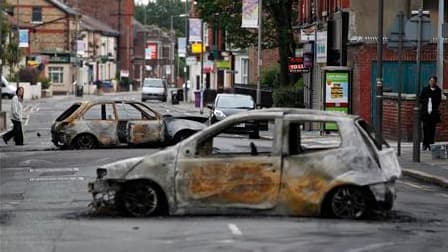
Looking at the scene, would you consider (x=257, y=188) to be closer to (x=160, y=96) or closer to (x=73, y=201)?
(x=73, y=201)

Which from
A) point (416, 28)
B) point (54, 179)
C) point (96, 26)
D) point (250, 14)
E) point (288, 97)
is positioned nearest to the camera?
point (54, 179)

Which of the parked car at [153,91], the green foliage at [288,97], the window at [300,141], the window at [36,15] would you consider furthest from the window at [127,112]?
the window at [36,15]

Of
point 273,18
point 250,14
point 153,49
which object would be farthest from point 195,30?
point 153,49

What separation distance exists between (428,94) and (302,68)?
15.9 m

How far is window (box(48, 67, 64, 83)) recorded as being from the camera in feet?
354

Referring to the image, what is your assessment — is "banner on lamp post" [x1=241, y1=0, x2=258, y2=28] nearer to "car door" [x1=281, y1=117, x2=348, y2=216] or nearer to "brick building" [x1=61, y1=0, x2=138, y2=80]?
"car door" [x1=281, y1=117, x2=348, y2=216]

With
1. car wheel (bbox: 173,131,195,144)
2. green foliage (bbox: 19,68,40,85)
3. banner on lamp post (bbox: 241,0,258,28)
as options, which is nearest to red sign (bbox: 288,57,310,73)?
banner on lamp post (bbox: 241,0,258,28)

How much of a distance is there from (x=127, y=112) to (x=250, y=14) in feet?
51.9

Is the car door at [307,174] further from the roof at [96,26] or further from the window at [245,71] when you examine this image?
the roof at [96,26]

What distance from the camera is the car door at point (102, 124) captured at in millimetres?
27406

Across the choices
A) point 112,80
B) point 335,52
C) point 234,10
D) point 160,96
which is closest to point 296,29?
point 234,10

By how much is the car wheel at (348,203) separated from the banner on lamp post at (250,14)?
28955 millimetres

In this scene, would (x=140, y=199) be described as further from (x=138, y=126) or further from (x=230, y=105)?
(x=230, y=105)

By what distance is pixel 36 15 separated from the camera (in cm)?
11206
